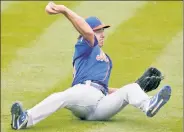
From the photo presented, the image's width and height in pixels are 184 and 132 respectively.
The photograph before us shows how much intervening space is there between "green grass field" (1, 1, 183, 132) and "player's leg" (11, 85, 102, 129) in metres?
0.13

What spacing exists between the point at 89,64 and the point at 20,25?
517 cm

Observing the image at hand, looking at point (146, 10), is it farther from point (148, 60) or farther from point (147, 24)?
point (148, 60)

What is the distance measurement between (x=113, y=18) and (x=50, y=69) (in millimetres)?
2773

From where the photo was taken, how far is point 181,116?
10430mm

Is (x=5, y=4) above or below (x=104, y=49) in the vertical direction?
above

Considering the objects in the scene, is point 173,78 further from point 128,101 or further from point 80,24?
point 80,24

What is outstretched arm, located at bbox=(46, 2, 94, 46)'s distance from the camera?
959cm

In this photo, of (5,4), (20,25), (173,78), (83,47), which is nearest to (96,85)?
(83,47)

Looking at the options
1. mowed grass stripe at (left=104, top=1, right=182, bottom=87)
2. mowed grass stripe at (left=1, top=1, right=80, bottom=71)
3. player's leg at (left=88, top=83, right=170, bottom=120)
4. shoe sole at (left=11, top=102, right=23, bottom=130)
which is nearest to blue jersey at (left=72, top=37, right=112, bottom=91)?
player's leg at (left=88, top=83, right=170, bottom=120)

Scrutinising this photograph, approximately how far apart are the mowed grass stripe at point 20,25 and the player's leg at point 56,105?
3.06 meters

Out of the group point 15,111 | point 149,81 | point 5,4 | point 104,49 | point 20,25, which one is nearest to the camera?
point 15,111

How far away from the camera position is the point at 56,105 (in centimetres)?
977

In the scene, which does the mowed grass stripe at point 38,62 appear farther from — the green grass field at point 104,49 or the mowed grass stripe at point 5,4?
the mowed grass stripe at point 5,4

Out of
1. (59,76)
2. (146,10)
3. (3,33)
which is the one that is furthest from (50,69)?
(146,10)
